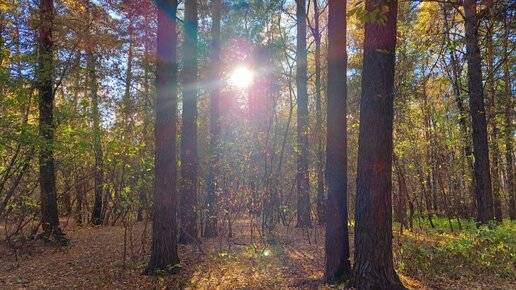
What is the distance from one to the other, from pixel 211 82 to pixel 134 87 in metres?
4.27

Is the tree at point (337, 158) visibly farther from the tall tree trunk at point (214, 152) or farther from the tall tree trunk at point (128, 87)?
the tall tree trunk at point (128, 87)

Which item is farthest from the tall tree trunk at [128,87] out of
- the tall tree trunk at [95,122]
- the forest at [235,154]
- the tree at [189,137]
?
the tree at [189,137]

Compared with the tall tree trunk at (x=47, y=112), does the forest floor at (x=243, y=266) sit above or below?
below

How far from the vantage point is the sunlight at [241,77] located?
15799 mm

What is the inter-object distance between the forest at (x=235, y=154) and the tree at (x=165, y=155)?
2 cm

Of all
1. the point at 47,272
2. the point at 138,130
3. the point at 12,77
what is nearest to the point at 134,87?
the point at 138,130

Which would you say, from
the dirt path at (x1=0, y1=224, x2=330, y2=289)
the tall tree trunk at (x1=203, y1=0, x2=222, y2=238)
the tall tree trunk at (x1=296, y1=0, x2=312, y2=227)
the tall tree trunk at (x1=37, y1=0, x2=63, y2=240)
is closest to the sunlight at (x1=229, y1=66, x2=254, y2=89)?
the tall tree trunk at (x1=296, y1=0, x2=312, y2=227)

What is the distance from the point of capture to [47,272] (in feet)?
23.0

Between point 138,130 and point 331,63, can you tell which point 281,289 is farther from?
point 138,130

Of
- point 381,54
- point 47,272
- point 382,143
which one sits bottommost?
point 47,272

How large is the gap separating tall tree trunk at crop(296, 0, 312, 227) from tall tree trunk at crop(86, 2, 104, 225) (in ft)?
18.4

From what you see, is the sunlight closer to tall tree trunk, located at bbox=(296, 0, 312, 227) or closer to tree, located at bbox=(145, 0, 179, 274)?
tall tree trunk, located at bbox=(296, 0, 312, 227)

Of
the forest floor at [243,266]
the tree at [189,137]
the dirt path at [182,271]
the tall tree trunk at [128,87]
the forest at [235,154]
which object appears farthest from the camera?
the tall tree trunk at [128,87]

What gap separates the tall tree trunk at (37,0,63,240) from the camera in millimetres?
8789
